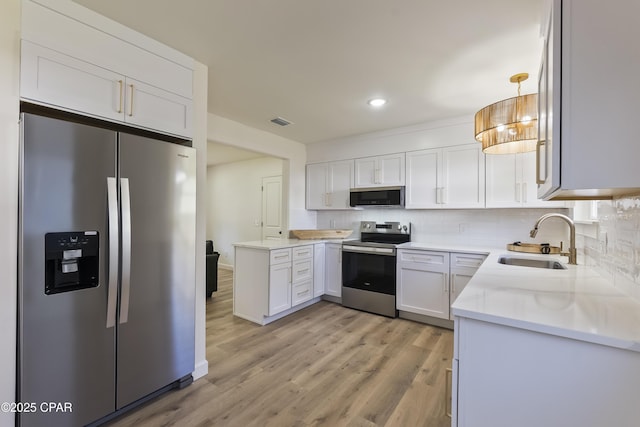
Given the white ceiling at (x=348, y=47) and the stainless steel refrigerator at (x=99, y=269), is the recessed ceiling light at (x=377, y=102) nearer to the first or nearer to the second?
the white ceiling at (x=348, y=47)

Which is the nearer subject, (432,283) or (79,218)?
(79,218)

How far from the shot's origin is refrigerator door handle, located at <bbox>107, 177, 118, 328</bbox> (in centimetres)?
162

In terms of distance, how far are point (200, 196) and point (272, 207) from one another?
3.53 meters

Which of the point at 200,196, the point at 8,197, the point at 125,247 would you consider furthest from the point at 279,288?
the point at 8,197

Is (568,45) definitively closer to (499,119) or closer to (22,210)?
(499,119)

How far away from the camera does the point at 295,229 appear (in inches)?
176

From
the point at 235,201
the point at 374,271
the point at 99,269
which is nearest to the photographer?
the point at 99,269

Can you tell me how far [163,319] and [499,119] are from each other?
8.25 feet

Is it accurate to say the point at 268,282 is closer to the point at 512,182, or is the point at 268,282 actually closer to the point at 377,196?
the point at 377,196

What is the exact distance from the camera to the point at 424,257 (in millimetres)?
3295

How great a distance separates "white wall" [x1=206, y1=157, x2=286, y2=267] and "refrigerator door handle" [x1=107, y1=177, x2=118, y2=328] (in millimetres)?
4057

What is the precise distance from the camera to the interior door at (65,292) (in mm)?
1385

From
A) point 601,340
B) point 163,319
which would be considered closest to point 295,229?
point 163,319

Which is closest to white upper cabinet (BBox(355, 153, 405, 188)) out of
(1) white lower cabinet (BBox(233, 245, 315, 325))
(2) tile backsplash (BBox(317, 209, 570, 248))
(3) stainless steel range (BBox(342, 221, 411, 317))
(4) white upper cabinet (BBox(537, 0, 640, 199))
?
(2) tile backsplash (BBox(317, 209, 570, 248))
